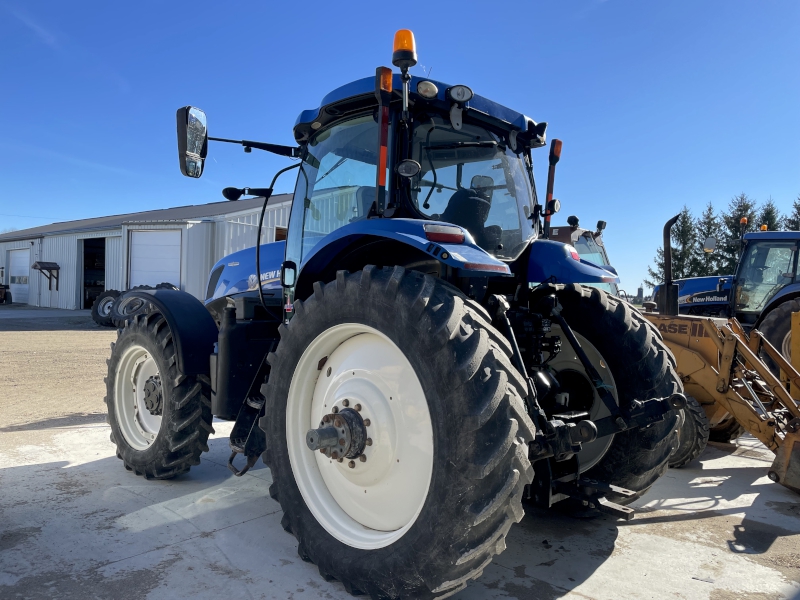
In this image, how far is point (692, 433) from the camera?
14.6 ft

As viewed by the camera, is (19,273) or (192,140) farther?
(19,273)

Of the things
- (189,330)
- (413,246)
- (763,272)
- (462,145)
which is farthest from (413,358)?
(763,272)

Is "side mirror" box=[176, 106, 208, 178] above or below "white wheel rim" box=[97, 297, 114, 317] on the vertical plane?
above

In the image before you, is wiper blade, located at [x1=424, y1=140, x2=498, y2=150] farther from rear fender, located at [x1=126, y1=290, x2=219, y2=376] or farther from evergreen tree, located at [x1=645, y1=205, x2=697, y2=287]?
evergreen tree, located at [x1=645, y1=205, x2=697, y2=287]

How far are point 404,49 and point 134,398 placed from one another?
3297 millimetres

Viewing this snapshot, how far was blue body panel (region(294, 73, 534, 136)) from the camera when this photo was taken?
9.86 feet

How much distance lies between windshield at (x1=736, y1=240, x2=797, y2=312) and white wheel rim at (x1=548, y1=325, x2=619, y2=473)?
6357 mm

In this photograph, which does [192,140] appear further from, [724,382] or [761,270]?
[761,270]

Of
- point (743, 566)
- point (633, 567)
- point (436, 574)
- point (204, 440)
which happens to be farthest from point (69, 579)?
point (743, 566)

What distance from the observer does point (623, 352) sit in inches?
123

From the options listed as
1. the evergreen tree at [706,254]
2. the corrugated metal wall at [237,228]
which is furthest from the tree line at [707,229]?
the corrugated metal wall at [237,228]

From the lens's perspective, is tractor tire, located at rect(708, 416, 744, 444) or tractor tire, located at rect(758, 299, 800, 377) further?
tractor tire, located at rect(758, 299, 800, 377)

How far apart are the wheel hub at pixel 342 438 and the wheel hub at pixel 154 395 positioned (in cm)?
197

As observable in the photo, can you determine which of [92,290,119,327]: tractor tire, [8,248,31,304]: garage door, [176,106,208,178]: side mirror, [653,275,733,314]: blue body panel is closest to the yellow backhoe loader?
[176,106,208,178]: side mirror
